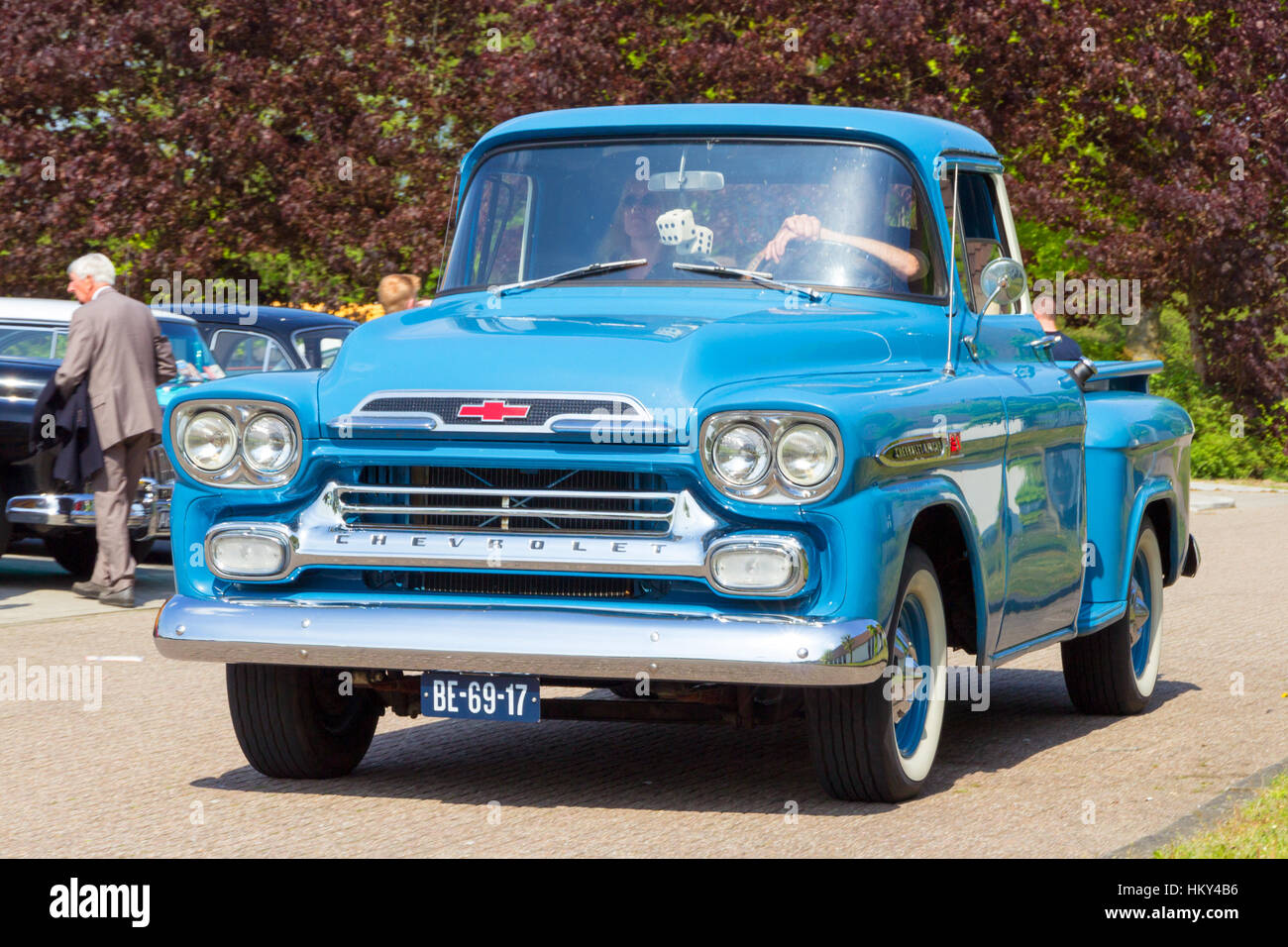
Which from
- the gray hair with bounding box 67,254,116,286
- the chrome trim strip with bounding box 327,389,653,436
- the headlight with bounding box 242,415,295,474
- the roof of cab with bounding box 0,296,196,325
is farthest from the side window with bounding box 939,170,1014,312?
the roof of cab with bounding box 0,296,196,325

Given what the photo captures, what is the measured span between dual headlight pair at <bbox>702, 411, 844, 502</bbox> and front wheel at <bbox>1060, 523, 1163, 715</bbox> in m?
3.07

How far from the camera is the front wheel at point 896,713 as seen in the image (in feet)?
19.5

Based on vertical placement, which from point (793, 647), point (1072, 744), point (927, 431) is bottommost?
point (1072, 744)

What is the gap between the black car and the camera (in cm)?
1563

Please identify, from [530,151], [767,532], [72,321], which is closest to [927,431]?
[767,532]

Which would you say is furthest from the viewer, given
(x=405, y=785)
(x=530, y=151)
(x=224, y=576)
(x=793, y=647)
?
(x=530, y=151)

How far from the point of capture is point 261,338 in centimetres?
1583

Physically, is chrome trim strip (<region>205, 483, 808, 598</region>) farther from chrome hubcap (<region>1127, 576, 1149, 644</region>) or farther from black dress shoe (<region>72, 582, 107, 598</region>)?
black dress shoe (<region>72, 582, 107, 598</region>)

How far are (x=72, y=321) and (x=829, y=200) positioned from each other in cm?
627

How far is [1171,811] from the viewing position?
6270 mm

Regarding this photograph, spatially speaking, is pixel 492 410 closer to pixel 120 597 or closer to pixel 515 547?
pixel 515 547

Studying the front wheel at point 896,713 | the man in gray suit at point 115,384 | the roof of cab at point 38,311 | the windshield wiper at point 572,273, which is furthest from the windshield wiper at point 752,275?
the roof of cab at point 38,311

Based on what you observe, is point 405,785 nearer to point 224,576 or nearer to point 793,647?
point 224,576

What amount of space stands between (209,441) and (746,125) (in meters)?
2.21
